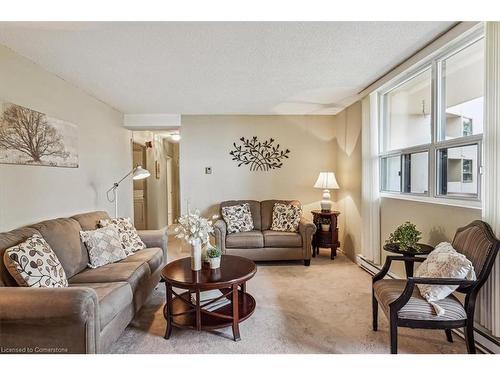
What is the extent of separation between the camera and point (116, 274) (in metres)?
2.35

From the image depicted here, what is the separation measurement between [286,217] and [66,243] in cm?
288

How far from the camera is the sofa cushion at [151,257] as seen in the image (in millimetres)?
2779

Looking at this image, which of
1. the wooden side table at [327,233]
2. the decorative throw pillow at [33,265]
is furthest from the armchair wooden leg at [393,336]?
the wooden side table at [327,233]

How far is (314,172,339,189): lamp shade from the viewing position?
4414mm

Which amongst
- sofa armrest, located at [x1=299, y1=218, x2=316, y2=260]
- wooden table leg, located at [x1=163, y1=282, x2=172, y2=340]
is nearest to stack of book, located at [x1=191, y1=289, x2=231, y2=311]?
wooden table leg, located at [x1=163, y1=282, x2=172, y2=340]

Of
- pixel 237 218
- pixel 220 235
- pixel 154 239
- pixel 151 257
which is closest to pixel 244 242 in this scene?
pixel 220 235

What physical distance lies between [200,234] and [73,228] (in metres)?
1.27

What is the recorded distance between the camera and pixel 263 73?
296cm

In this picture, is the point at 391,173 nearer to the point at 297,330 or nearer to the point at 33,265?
the point at 297,330

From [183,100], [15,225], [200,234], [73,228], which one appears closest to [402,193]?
[200,234]

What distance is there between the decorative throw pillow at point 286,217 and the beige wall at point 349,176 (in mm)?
828

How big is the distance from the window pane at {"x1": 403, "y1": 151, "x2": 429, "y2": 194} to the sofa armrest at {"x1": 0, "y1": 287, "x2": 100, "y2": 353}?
9.89 ft

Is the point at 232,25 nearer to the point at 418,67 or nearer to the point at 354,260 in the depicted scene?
the point at 418,67

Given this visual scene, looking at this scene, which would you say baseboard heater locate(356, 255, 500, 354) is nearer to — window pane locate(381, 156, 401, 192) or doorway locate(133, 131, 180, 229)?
window pane locate(381, 156, 401, 192)
